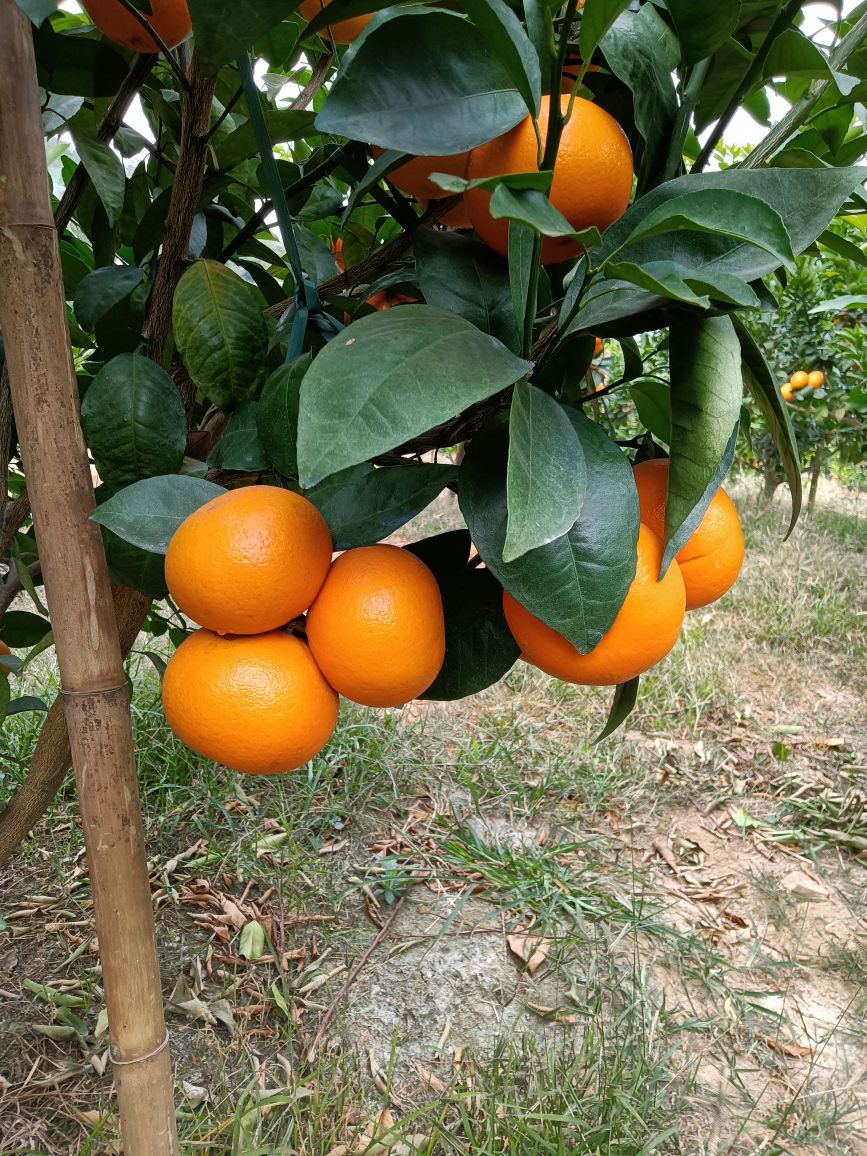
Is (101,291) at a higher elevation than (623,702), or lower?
higher

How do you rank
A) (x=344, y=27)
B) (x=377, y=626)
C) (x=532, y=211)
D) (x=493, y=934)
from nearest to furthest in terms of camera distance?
(x=532, y=211) → (x=377, y=626) → (x=344, y=27) → (x=493, y=934)

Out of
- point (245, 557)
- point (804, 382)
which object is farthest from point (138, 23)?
point (804, 382)

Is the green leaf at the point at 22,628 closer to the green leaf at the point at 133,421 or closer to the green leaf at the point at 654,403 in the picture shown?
the green leaf at the point at 133,421

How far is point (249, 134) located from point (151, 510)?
1.00 ft

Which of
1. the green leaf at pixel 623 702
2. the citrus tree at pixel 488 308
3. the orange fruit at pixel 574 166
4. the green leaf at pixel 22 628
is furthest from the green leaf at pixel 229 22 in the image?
the green leaf at pixel 22 628

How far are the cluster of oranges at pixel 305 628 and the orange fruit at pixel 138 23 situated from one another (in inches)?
11.9

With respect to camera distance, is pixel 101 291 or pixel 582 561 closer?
pixel 582 561

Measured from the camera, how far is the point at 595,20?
320 mm

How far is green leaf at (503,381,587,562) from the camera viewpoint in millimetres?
310

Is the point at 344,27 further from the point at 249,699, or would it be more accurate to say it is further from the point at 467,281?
the point at 249,699

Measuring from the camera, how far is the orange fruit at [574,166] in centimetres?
Answer: 37

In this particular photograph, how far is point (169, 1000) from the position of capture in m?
1.27

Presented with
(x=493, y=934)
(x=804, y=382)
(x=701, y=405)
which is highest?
(x=701, y=405)

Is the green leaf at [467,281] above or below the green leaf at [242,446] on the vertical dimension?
above
